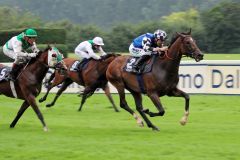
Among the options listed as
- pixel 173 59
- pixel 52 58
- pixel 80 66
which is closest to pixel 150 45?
pixel 173 59

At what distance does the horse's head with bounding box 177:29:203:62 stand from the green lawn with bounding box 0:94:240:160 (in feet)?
4.28

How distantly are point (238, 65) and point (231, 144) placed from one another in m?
9.14

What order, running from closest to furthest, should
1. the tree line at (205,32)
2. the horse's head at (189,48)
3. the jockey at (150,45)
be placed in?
the horse's head at (189,48) → the jockey at (150,45) → the tree line at (205,32)

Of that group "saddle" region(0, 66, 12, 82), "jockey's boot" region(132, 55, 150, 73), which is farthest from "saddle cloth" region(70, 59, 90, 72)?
"jockey's boot" region(132, 55, 150, 73)

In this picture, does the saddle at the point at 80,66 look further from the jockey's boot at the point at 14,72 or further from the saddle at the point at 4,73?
the jockey's boot at the point at 14,72

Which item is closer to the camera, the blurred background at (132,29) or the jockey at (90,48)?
the jockey at (90,48)

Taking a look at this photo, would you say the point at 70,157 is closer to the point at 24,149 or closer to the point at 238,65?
the point at 24,149

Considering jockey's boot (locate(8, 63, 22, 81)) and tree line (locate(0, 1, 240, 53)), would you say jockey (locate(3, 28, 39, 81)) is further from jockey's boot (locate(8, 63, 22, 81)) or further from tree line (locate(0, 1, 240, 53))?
tree line (locate(0, 1, 240, 53))

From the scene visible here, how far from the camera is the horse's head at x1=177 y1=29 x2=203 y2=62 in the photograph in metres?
11.9

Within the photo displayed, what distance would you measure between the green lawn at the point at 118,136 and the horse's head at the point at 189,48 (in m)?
1.30

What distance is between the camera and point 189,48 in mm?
11977

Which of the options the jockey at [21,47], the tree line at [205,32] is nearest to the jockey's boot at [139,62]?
the jockey at [21,47]

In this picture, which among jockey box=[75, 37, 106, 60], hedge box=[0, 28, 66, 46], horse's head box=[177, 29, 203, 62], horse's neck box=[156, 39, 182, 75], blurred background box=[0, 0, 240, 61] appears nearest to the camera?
horse's head box=[177, 29, 203, 62]

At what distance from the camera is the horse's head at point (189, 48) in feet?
39.0
